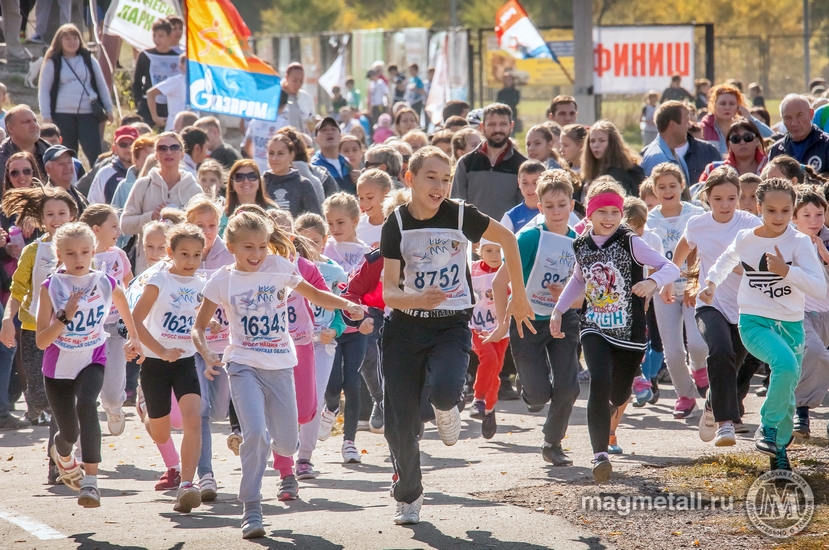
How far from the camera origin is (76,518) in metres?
6.68

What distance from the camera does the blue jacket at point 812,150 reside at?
10.2m

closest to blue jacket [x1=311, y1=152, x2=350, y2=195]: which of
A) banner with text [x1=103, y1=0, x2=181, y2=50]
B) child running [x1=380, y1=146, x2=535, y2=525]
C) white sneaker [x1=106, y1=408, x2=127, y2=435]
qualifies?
banner with text [x1=103, y1=0, x2=181, y2=50]

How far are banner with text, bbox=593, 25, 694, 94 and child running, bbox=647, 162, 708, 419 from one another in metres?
13.9

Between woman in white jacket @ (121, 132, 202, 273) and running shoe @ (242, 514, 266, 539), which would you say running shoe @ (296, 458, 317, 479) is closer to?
running shoe @ (242, 514, 266, 539)

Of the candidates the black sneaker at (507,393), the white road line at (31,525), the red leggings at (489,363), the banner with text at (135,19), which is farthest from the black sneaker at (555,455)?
the banner with text at (135,19)

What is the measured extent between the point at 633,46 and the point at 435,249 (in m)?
18.0

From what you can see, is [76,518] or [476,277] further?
[476,277]

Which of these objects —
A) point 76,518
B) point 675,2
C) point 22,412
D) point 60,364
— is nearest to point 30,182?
point 22,412

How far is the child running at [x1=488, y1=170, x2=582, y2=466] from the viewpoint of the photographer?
26.1ft

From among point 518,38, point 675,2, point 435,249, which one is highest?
point 675,2

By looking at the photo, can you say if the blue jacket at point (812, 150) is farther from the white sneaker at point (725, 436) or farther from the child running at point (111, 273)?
the child running at point (111, 273)

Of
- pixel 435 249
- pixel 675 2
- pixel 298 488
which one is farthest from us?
pixel 675 2

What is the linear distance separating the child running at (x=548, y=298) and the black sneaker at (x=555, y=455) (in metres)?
0.01

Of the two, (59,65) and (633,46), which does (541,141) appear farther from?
(633,46)
